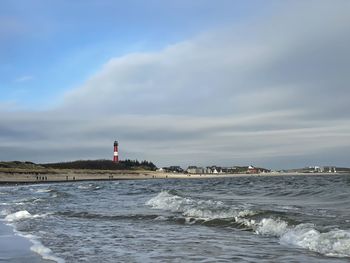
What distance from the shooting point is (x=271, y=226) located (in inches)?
563

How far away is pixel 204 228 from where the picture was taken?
15.3 m

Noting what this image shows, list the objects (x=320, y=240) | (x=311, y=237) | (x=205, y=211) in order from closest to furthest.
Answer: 1. (x=320, y=240)
2. (x=311, y=237)
3. (x=205, y=211)

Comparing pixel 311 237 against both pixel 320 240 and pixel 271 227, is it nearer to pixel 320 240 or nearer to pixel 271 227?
pixel 320 240

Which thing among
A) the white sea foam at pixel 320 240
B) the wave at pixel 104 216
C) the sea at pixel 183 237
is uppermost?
the white sea foam at pixel 320 240

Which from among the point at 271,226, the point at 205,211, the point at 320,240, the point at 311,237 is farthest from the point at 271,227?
the point at 205,211

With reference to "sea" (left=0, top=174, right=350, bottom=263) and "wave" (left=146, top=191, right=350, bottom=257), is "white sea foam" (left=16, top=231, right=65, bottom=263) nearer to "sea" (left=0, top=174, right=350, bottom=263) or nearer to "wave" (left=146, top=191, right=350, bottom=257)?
"sea" (left=0, top=174, right=350, bottom=263)

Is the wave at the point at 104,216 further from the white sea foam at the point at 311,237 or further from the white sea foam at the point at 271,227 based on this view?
the white sea foam at the point at 311,237

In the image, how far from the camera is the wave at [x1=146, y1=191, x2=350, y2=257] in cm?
1047

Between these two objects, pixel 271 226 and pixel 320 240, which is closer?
pixel 320 240

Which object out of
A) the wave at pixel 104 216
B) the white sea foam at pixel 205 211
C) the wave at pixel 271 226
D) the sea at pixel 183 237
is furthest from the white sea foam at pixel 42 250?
the white sea foam at pixel 205 211

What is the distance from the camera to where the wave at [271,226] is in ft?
34.3

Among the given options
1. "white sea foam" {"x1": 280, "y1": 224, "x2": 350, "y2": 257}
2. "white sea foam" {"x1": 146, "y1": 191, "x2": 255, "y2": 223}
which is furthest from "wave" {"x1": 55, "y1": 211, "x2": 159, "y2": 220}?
"white sea foam" {"x1": 280, "y1": 224, "x2": 350, "y2": 257}

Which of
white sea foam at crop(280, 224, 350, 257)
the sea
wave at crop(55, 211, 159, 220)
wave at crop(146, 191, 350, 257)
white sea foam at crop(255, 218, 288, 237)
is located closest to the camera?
the sea

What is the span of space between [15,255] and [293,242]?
256 inches
